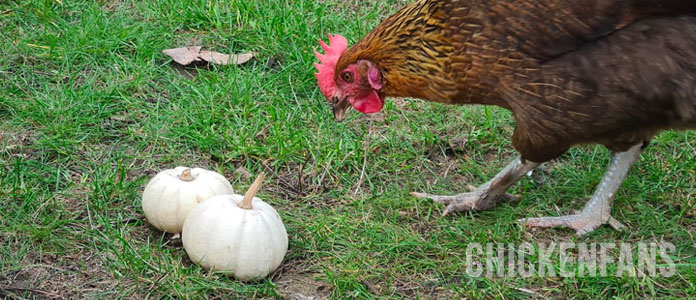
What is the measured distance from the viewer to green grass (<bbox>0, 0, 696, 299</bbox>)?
12.9 ft

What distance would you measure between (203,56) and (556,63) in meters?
2.64

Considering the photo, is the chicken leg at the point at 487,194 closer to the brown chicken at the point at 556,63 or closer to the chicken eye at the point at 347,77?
the brown chicken at the point at 556,63

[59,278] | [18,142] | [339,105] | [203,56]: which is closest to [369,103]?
[339,105]

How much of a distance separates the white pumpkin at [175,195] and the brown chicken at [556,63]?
1.12m

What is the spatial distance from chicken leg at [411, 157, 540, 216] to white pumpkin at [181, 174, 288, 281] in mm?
1168

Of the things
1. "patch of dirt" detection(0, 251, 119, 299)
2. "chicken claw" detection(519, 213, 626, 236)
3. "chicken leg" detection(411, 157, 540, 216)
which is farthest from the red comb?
"patch of dirt" detection(0, 251, 119, 299)

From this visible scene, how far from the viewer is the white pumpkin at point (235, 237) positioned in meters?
3.71

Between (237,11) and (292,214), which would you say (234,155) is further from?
(237,11)

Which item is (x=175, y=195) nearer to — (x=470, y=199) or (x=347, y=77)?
(x=347, y=77)

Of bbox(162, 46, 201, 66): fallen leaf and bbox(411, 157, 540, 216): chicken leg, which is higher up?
bbox(162, 46, 201, 66): fallen leaf

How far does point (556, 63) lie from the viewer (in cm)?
380

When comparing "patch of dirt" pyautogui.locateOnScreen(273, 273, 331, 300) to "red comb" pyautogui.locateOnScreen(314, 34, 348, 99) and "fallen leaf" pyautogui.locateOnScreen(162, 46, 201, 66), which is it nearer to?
"red comb" pyautogui.locateOnScreen(314, 34, 348, 99)

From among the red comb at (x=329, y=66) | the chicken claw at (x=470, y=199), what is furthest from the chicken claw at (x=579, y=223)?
the red comb at (x=329, y=66)

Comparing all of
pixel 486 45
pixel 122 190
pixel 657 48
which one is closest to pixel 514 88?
pixel 486 45
